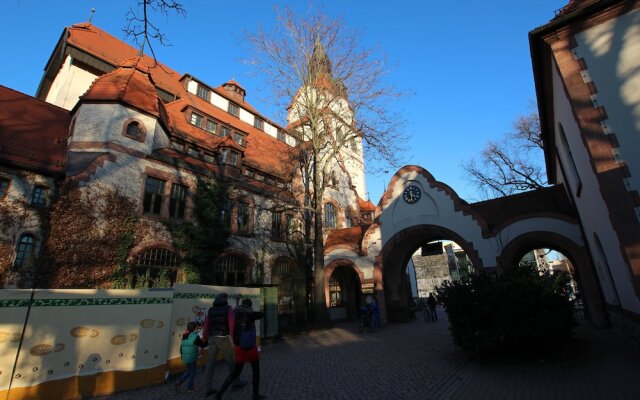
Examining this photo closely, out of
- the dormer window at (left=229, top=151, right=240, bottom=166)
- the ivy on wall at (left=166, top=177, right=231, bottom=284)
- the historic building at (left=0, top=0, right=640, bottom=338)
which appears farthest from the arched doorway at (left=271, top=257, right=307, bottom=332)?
the dormer window at (left=229, top=151, right=240, bottom=166)

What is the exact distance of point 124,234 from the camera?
13859 mm

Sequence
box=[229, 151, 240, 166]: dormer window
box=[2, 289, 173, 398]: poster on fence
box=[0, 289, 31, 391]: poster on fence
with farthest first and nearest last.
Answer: box=[229, 151, 240, 166]: dormer window
box=[2, 289, 173, 398]: poster on fence
box=[0, 289, 31, 391]: poster on fence

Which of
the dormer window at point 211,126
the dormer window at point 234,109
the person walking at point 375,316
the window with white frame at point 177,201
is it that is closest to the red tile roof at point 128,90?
the window with white frame at point 177,201

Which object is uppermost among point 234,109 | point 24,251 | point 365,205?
point 234,109

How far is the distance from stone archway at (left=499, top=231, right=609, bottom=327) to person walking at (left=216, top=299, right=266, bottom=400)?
1005cm

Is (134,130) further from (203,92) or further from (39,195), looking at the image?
(203,92)

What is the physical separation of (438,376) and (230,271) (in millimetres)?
13345

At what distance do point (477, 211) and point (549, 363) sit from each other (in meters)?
11.9

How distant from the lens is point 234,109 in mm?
28938

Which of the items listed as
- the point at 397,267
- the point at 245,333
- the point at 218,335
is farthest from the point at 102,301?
the point at 397,267

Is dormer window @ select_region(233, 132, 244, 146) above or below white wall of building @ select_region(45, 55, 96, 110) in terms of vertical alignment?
below

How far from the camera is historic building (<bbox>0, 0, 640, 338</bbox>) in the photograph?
26.6 feet

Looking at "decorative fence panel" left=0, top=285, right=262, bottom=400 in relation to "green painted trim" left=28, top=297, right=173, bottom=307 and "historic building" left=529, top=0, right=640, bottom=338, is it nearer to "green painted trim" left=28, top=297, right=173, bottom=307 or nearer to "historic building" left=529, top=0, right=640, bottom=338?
"green painted trim" left=28, top=297, right=173, bottom=307

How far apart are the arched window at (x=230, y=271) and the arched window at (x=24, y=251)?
7558 mm
